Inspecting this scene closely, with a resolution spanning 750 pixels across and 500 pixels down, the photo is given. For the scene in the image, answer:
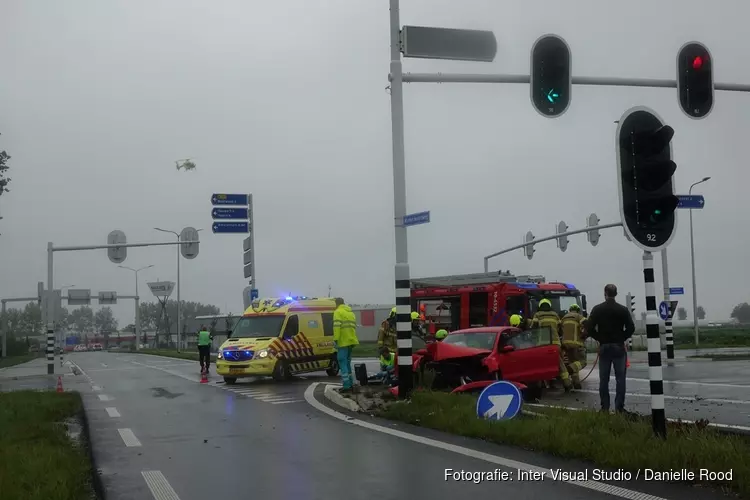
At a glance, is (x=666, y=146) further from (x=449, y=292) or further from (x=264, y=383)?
(x=449, y=292)

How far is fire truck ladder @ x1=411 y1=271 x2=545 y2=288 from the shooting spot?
23.3 m

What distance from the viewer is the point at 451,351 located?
1398cm

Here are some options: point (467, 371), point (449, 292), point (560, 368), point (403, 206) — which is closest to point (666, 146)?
point (403, 206)

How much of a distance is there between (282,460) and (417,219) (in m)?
5.43

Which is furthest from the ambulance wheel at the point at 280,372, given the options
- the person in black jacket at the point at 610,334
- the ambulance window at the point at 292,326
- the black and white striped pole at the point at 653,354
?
the black and white striped pole at the point at 653,354

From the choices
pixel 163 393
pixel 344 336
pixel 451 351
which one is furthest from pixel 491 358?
pixel 163 393

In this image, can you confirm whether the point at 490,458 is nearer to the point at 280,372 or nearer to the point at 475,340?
the point at 475,340

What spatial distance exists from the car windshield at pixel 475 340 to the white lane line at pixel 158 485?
24.5 ft

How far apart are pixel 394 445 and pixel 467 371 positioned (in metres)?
4.90

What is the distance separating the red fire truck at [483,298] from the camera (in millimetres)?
22484

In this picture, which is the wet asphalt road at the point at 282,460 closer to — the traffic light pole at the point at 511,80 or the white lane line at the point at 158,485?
the white lane line at the point at 158,485

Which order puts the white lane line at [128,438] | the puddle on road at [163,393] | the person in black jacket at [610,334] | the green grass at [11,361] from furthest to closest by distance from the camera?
the green grass at [11,361] → the puddle on road at [163,393] → the person in black jacket at [610,334] → the white lane line at [128,438]

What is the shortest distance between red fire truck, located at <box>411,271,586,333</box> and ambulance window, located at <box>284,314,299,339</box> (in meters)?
4.67

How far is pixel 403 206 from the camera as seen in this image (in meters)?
13.2
